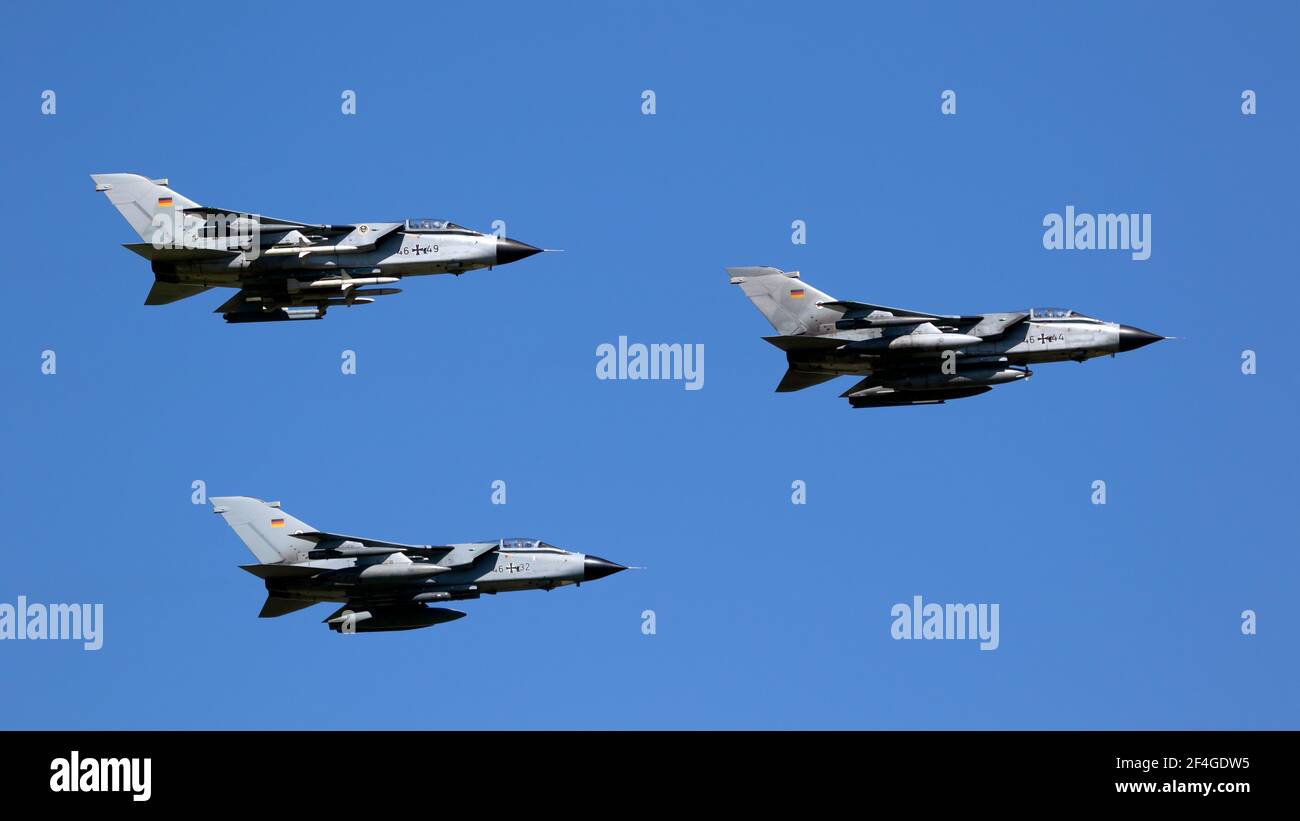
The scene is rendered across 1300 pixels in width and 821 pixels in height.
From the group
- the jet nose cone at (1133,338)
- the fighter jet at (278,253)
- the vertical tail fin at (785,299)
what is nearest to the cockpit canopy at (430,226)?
the fighter jet at (278,253)

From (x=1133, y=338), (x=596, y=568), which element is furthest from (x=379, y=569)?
(x=1133, y=338)

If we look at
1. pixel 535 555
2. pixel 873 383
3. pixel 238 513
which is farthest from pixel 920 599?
pixel 238 513

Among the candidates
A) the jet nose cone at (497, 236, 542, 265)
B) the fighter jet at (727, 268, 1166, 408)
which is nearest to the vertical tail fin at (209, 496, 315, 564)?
the jet nose cone at (497, 236, 542, 265)

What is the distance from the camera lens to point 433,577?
58.1 m

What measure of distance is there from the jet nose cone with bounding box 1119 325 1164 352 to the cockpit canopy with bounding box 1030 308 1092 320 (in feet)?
3.51

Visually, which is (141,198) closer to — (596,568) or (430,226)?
(430,226)

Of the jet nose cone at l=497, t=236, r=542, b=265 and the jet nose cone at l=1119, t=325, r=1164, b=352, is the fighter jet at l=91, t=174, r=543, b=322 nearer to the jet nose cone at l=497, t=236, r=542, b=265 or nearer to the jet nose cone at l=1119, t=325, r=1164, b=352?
the jet nose cone at l=497, t=236, r=542, b=265

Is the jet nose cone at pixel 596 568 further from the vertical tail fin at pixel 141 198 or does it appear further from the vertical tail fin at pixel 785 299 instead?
the vertical tail fin at pixel 141 198

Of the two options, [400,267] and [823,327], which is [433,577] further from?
[823,327]

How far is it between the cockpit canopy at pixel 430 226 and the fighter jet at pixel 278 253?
0.09 ft

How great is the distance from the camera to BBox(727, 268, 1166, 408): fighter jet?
200 ft
